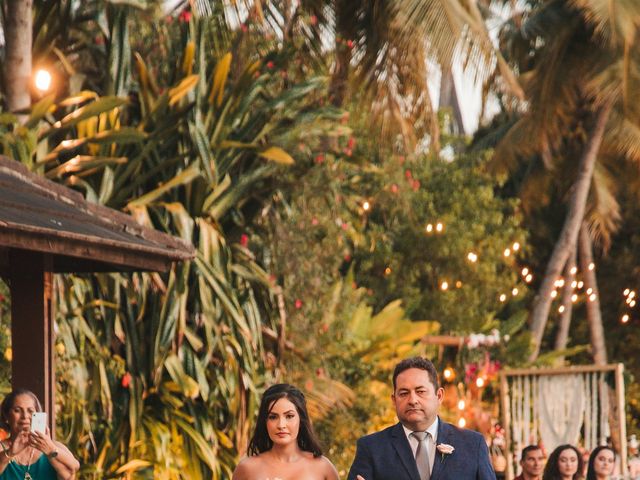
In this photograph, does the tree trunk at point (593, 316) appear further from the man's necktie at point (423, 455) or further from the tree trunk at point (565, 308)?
the man's necktie at point (423, 455)

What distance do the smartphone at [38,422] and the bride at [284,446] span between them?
3.19 feet

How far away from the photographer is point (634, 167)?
27625mm

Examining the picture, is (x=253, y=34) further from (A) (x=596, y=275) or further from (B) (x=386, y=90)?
(A) (x=596, y=275)

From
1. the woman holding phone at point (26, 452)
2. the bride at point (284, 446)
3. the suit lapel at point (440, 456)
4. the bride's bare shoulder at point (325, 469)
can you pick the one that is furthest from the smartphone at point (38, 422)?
the suit lapel at point (440, 456)

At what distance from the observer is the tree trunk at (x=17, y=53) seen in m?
12.7

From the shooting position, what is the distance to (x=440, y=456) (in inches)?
208

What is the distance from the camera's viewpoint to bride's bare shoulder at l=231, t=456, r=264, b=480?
602cm

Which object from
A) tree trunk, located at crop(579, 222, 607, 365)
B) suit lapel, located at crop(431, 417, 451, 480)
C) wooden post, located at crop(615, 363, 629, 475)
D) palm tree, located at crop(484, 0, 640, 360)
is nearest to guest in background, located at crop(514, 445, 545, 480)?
wooden post, located at crop(615, 363, 629, 475)

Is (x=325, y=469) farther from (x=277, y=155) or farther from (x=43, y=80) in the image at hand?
(x=277, y=155)

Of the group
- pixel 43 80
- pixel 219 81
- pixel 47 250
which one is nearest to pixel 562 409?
pixel 219 81

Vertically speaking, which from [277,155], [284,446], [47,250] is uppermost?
[277,155]

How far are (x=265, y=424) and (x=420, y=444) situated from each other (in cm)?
101

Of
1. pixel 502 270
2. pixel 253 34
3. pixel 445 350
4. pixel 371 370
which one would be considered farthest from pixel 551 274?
pixel 253 34

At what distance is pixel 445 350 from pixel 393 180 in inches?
115
